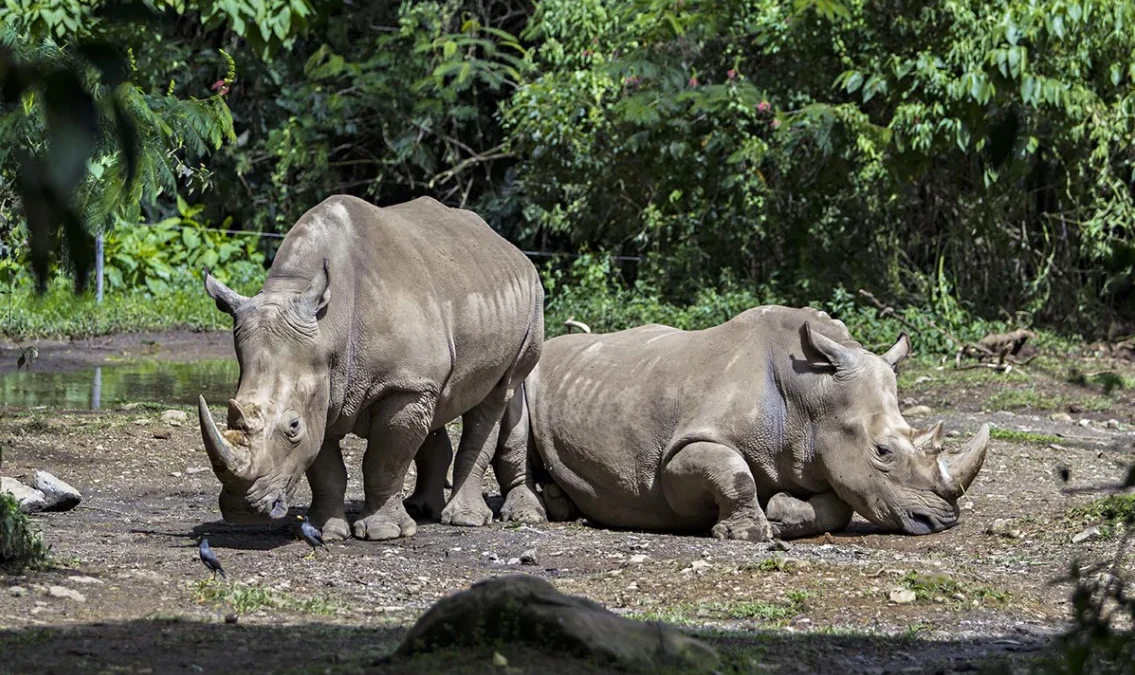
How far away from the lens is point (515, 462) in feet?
30.6

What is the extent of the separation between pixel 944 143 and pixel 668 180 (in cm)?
323

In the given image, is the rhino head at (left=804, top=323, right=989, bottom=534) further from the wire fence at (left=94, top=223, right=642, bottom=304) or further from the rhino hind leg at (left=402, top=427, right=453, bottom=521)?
the wire fence at (left=94, top=223, right=642, bottom=304)

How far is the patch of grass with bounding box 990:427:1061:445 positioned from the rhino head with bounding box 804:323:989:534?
8.99 ft

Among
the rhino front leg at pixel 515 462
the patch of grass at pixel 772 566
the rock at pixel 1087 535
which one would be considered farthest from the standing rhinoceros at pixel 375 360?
the rock at pixel 1087 535

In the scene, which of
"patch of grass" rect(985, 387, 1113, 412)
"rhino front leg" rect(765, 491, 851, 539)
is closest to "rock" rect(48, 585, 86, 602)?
"rhino front leg" rect(765, 491, 851, 539)

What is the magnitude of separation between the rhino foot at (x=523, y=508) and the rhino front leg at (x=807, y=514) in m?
1.34

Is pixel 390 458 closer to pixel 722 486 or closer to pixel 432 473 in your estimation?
pixel 432 473

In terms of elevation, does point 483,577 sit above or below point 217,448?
below

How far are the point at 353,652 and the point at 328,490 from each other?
3.01m

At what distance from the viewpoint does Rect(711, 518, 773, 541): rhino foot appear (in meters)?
8.34

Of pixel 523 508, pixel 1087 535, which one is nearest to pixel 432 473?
pixel 523 508

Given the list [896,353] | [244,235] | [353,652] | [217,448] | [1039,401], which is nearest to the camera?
[353,652]

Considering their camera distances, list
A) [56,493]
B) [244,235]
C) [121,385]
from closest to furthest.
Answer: [56,493] < [121,385] < [244,235]

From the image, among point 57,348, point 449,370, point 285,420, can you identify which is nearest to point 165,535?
point 285,420
